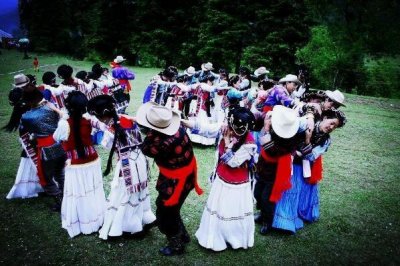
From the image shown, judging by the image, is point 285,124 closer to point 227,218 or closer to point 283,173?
point 283,173

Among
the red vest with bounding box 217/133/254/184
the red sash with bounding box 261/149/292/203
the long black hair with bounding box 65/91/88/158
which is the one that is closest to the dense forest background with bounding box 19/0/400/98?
the red sash with bounding box 261/149/292/203

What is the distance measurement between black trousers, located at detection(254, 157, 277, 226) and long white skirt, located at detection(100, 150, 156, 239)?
1636mm

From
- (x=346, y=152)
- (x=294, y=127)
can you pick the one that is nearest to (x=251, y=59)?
(x=346, y=152)

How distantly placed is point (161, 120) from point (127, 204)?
1.41m

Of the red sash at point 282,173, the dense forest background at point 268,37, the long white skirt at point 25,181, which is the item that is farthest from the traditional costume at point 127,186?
the dense forest background at point 268,37

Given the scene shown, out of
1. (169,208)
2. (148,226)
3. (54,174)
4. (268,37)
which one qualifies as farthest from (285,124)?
(268,37)

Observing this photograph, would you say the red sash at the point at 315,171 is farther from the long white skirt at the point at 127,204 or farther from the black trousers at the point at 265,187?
the long white skirt at the point at 127,204

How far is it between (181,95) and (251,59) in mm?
18996

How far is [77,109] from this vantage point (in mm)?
3826

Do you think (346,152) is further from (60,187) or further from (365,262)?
(60,187)

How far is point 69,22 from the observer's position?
142 ft

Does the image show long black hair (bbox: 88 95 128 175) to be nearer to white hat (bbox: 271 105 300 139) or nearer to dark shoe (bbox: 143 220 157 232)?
dark shoe (bbox: 143 220 157 232)

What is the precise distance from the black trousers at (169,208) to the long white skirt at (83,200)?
1.08 meters

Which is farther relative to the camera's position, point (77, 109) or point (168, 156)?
point (77, 109)
